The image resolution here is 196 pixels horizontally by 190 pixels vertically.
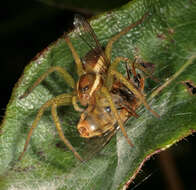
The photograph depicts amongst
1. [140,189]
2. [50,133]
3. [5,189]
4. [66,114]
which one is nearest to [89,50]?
[66,114]

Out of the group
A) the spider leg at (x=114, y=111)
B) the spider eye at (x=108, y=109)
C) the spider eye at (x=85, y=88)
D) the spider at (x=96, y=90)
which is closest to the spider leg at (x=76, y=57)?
the spider at (x=96, y=90)

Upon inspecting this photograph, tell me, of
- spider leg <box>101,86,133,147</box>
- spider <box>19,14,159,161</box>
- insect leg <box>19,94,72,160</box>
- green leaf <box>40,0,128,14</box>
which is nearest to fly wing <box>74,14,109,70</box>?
spider <box>19,14,159,161</box>

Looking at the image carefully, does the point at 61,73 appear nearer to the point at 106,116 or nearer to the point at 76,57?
the point at 76,57

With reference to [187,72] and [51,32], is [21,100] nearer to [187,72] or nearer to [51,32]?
[187,72]

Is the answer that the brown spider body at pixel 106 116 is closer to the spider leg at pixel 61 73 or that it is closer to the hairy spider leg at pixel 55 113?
the hairy spider leg at pixel 55 113

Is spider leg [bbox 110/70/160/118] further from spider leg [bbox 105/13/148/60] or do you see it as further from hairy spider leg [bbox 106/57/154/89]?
spider leg [bbox 105/13/148/60]

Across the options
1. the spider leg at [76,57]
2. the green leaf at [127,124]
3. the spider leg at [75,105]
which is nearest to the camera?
the green leaf at [127,124]
